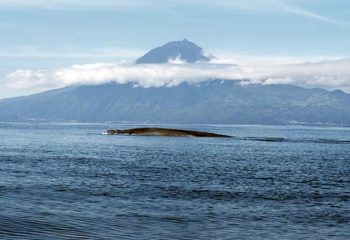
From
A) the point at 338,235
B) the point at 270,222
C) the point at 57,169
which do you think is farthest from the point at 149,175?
the point at 338,235

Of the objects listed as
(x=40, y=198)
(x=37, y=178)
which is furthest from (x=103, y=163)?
(x=40, y=198)

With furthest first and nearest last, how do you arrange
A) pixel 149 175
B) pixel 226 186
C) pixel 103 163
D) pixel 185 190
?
pixel 103 163 → pixel 149 175 → pixel 226 186 → pixel 185 190

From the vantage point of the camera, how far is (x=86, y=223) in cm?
3378

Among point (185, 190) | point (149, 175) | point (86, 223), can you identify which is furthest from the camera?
point (149, 175)

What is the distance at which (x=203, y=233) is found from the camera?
106 feet

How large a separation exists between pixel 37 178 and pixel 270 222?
27.5m

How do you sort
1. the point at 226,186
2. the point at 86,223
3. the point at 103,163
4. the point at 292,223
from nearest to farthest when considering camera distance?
the point at 86,223 → the point at 292,223 → the point at 226,186 → the point at 103,163

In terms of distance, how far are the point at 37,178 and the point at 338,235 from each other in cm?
3236

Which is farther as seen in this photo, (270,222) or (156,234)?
(270,222)

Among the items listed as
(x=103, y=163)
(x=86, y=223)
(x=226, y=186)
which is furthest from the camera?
(x=103, y=163)

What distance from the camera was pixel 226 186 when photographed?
184 feet

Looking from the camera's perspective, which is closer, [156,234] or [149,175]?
[156,234]

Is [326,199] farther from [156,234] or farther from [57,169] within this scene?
[57,169]

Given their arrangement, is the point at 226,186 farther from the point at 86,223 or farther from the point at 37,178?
the point at 86,223
